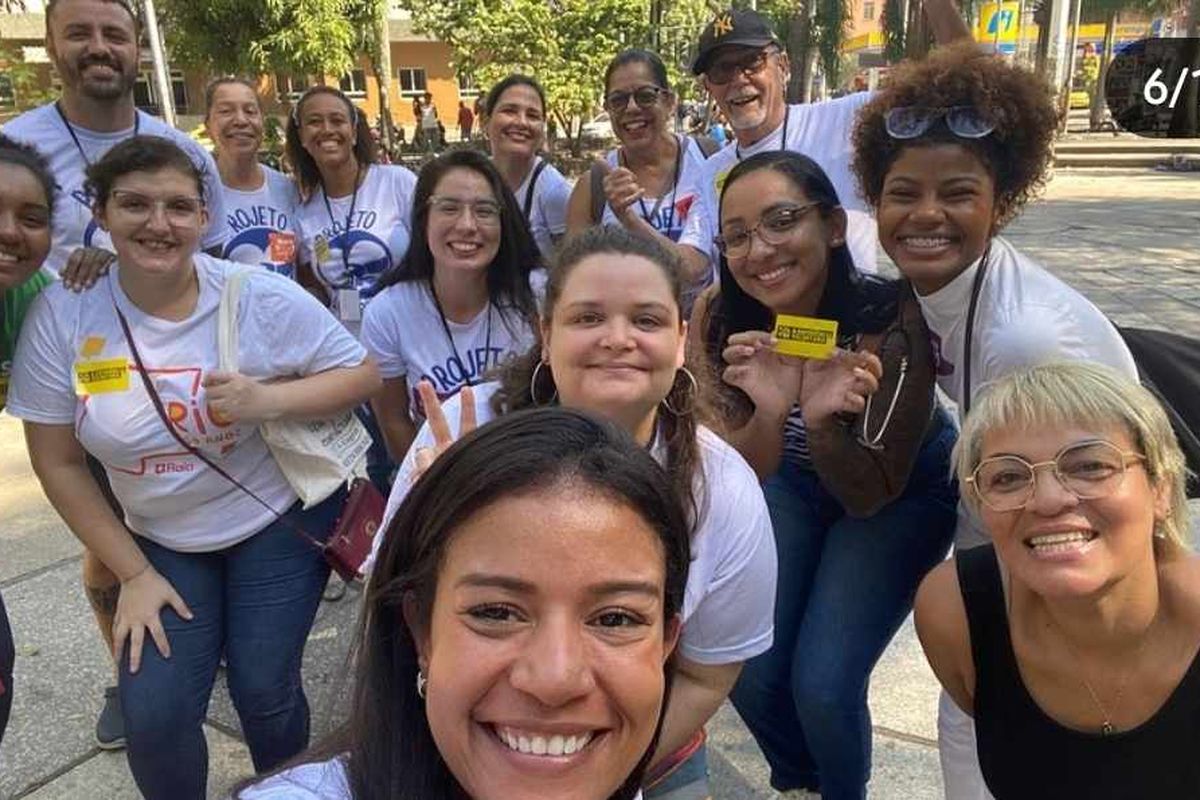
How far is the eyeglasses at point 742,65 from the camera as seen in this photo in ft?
12.2

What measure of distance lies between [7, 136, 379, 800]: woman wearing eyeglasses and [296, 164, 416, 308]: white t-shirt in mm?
1472

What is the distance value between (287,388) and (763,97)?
7.60ft

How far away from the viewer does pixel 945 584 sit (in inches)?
81.0

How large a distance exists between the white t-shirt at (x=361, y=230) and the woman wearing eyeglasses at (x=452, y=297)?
2.42 feet

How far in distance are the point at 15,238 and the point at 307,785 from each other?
1845 mm

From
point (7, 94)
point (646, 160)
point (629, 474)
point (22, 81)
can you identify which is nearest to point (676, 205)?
point (646, 160)

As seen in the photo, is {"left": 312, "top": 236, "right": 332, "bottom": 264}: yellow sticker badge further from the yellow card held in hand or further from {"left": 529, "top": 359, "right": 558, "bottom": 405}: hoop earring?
the yellow card held in hand

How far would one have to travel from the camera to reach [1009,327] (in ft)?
6.80

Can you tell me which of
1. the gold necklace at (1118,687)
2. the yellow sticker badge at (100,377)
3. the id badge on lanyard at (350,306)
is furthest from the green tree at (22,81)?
the gold necklace at (1118,687)

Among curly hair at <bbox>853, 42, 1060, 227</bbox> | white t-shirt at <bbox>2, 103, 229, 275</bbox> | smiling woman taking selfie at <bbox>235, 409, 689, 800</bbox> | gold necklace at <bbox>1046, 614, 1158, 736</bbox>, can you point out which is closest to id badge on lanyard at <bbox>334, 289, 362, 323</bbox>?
white t-shirt at <bbox>2, 103, 229, 275</bbox>

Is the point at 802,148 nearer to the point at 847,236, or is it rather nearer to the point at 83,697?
the point at 847,236

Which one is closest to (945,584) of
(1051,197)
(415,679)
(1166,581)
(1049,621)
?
(1049,621)

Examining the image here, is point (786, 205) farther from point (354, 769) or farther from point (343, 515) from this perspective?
point (354, 769)

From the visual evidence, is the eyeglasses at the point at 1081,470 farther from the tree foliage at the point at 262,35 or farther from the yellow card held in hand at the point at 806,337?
the tree foliage at the point at 262,35
